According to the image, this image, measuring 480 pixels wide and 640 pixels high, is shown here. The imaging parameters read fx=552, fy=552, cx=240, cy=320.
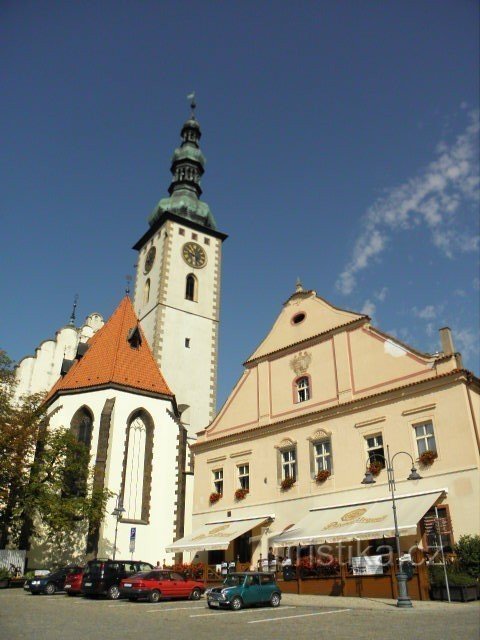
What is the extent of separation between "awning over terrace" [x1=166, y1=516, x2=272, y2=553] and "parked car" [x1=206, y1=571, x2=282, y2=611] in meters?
6.93

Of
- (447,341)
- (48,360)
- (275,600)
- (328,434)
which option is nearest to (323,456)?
(328,434)

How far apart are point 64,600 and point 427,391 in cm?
1533

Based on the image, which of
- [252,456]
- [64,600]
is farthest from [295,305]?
[64,600]

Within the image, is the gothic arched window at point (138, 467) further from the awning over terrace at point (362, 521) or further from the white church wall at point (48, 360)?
the white church wall at point (48, 360)

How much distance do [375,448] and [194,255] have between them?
29.8 metres

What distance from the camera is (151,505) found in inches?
1220

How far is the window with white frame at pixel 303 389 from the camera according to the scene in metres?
27.2

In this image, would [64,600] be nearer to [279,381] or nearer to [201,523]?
[201,523]

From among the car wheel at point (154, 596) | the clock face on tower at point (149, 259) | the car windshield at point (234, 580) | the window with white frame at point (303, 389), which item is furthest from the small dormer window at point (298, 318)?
the clock face on tower at point (149, 259)

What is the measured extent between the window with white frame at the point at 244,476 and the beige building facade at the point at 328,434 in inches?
2.4

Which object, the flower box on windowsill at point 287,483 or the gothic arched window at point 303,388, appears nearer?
the flower box on windowsill at point 287,483

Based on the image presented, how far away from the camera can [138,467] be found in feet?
104

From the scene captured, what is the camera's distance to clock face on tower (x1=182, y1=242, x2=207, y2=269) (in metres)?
48.4

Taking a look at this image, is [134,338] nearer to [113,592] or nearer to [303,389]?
[303,389]
